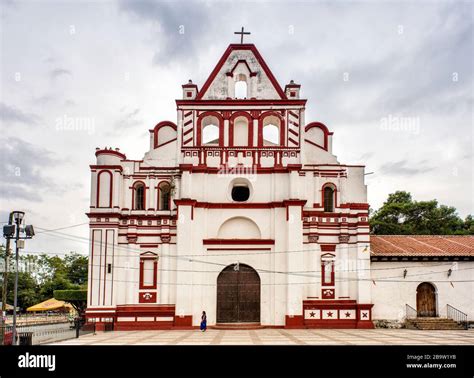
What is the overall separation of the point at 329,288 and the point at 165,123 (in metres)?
14.0

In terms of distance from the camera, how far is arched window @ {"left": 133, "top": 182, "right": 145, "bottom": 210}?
30453mm

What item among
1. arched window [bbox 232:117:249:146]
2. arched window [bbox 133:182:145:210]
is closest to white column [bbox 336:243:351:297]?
arched window [bbox 232:117:249:146]

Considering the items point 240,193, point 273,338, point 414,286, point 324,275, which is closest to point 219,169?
point 240,193

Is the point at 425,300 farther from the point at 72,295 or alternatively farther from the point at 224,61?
the point at 72,295

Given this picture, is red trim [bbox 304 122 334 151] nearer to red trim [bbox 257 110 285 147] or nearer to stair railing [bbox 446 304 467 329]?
red trim [bbox 257 110 285 147]

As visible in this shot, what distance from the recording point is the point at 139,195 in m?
30.7

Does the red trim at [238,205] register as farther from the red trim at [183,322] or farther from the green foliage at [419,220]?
the green foliage at [419,220]

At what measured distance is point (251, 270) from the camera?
29547 mm

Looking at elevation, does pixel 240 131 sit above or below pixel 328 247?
above

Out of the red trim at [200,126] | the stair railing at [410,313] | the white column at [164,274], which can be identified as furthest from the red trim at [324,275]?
the red trim at [200,126]

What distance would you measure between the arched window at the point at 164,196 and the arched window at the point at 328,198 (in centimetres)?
944

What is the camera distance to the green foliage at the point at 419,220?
5122 centimetres

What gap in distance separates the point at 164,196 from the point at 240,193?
463 cm
